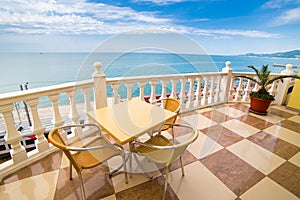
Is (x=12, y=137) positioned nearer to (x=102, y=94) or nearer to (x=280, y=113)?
(x=102, y=94)

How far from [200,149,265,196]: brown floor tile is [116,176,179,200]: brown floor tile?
58cm

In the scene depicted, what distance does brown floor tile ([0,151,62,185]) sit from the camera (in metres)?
1.35

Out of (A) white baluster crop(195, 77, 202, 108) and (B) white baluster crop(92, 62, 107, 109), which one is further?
(A) white baluster crop(195, 77, 202, 108)

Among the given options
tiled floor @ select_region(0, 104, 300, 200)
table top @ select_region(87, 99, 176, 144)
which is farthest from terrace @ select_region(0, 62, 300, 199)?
table top @ select_region(87, 99, 176, 144)

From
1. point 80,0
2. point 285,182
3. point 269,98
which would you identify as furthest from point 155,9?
point 285,182

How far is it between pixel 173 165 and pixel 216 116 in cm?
172

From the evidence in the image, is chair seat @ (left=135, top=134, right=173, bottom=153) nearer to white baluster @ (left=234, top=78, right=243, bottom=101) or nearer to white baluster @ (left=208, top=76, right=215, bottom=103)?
white baluster @ (left=208, top=76, right=215, bottom=103)

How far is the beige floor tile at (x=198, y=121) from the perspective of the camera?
2447mm

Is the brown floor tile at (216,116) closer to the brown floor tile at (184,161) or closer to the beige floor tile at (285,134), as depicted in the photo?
the beige floor tile at (285,134)

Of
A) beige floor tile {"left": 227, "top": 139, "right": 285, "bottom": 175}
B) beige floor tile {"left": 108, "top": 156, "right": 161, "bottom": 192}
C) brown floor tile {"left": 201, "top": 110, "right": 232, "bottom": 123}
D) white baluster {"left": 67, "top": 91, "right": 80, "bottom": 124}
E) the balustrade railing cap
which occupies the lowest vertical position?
beige floor tile {"left": 108, "top": 156, "right": 161, "bottom": 192}

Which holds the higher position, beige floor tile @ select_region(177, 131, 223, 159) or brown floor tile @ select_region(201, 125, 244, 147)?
brown floor tile @ select_region(201, 125, 244, 147)

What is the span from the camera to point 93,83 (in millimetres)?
1813

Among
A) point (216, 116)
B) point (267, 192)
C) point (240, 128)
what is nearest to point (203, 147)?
point (267, 192)

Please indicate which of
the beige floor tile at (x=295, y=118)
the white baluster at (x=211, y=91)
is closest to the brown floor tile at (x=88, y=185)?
the white baluster at (x=211, y=91)
